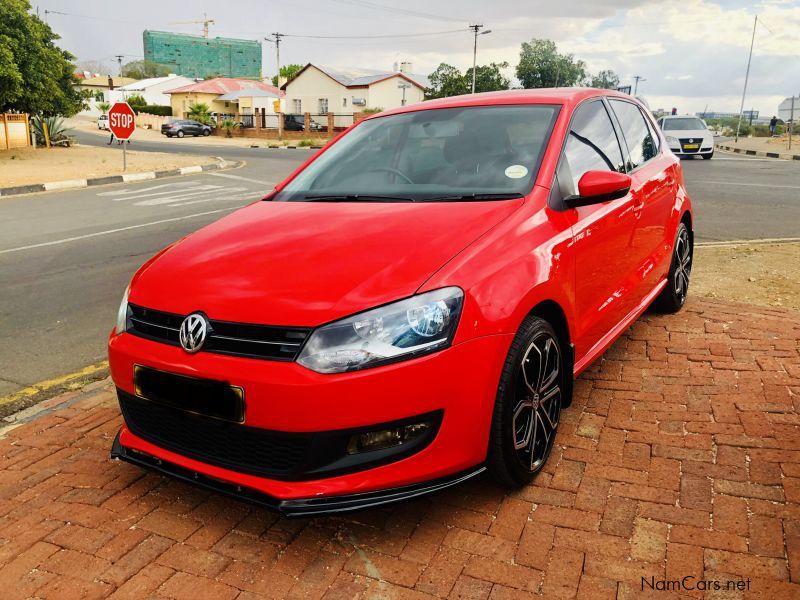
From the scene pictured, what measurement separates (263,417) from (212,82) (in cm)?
7574

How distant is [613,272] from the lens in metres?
3.76

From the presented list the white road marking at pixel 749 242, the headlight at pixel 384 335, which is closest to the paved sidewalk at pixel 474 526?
the headlight at pixel 384 335

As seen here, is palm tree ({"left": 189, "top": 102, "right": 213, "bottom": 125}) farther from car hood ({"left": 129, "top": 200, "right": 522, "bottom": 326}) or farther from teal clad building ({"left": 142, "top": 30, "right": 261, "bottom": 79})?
teal clad building ({"left": 142, "top": 30, "right": 261, "bottom": 79})

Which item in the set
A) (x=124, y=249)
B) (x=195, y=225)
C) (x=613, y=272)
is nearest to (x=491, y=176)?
(x=613, y=272)

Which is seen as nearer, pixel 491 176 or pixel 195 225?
pixel 491 176

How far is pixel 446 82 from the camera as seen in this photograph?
2581 inches

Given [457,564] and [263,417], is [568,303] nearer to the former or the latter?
[457,564]

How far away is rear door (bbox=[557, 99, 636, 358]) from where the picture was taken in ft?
10.9

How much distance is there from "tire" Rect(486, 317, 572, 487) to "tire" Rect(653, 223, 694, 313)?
2346mm

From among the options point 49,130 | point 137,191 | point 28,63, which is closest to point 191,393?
point 137,191

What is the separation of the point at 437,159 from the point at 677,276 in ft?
8.61

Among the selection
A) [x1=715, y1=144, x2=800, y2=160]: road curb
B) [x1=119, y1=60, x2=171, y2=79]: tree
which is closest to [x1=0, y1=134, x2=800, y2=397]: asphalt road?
[x1=715, y1=144, x2=800, y2=160]: road curb

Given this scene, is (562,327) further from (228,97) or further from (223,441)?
(228,97)

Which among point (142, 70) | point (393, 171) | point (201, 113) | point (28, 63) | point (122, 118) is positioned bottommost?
point (393, 171)
